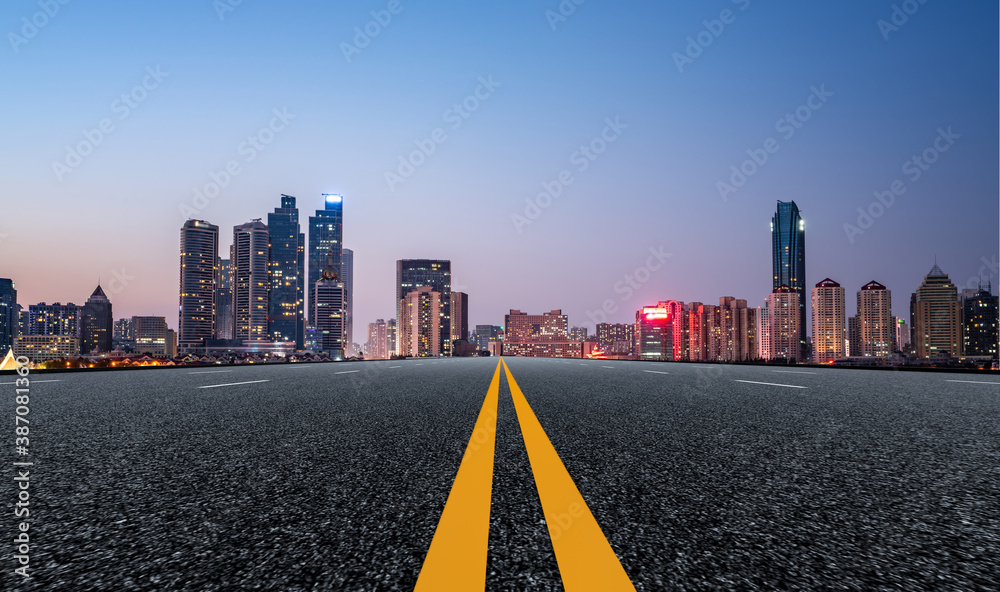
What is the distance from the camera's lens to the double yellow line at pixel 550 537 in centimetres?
202

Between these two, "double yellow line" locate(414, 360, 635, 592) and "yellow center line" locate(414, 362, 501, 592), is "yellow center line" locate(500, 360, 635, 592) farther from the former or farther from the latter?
"yellow center line" locate(414, 362, 501, 592)

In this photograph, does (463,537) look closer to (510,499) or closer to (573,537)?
(573,537)

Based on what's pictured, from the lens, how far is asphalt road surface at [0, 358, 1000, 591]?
83.4 inches

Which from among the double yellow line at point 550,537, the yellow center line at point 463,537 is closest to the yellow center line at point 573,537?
Answer: the double yellow line at point 550,537

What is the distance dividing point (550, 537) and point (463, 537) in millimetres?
394

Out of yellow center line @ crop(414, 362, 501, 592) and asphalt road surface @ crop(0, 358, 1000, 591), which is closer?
yellow center line @ crop(414, 362, 501, 592)

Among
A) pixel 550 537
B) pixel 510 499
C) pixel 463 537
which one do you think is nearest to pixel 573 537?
pixel 550 537

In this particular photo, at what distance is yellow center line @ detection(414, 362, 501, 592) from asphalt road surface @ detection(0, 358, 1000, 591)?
0.06 metres

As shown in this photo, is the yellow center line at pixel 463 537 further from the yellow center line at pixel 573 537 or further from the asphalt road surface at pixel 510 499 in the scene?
the yellow center line at pixel 573 537

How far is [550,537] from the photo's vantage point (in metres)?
2.49

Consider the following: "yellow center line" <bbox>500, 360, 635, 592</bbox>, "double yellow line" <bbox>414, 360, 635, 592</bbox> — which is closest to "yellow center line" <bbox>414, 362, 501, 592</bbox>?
"double yellow line" <bbox>414, 360, 635, 592</bbox>

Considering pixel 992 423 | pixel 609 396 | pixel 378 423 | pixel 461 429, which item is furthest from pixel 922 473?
pixel 609 396

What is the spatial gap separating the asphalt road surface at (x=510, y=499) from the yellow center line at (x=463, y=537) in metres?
0.06

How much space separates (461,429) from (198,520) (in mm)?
3451
